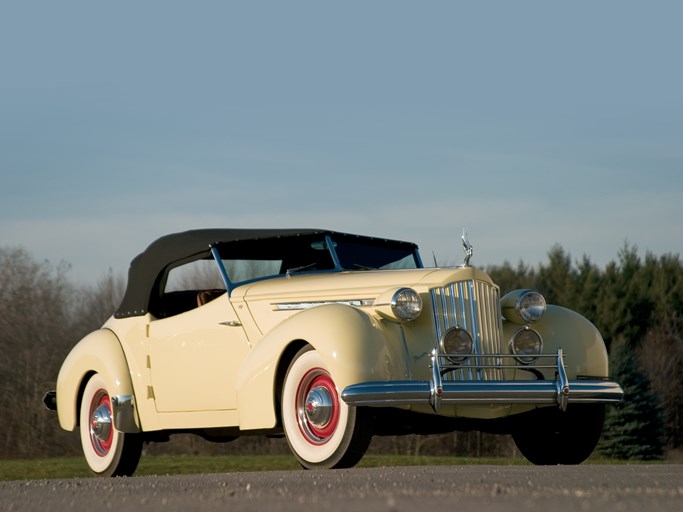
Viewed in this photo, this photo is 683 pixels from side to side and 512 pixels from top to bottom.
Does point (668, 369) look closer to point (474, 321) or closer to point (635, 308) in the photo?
point (635, 308)

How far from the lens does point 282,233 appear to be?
10703 millimetres

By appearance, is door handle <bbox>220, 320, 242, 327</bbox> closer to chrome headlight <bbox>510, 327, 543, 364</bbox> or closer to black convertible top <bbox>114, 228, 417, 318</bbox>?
black convertible top <bbox>114, 228, 417, 318</bbox>

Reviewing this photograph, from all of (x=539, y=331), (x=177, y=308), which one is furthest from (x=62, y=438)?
(x=539, y=331)

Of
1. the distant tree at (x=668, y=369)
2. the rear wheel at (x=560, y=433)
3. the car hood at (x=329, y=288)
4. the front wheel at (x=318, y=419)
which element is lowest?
the distant tree at (x=668, y=369)

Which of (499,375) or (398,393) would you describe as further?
(499,375)

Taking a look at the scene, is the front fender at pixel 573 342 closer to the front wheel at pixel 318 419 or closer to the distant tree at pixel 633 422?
the front wheel at pixel 318 419

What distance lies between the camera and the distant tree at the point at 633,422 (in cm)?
3828

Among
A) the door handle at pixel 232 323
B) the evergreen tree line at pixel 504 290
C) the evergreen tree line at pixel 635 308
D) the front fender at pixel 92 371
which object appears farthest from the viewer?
the evergreen tree line at pixel 635 308

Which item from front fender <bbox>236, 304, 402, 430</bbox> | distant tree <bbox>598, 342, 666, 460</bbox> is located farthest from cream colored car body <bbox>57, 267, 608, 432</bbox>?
distant tree <bbox>598, 342, 666, 460</bbox>

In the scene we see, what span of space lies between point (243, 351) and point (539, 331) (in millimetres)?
2558

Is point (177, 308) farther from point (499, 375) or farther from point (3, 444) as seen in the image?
point (3, 444)

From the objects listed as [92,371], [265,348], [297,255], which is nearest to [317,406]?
[265,348]

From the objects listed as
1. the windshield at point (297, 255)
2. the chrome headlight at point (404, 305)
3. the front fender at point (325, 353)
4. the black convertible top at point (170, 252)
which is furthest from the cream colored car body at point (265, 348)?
the windshield at point (297, 255)

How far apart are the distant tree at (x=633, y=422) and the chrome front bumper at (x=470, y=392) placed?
1192 inches
